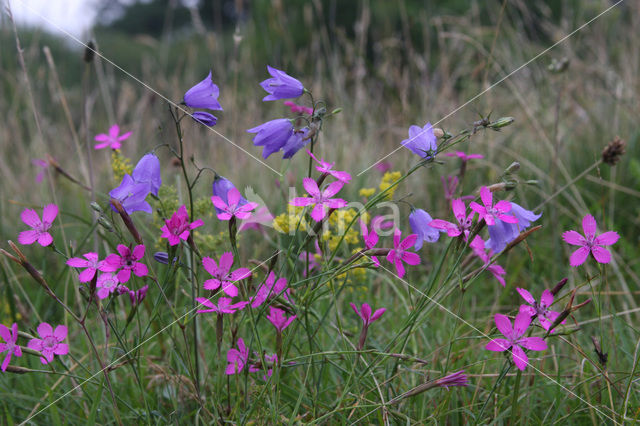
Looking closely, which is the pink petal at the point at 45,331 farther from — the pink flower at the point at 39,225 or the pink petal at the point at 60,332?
the pink flower at the point at 39,225

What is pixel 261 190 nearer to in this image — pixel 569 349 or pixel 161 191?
pixel 161 191

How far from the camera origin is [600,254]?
100 centimetres

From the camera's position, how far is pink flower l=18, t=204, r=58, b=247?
98 cm

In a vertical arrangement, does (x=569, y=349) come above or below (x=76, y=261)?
below

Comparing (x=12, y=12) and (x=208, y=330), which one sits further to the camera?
(x=208, y=330)

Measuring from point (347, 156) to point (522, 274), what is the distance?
4.63ft

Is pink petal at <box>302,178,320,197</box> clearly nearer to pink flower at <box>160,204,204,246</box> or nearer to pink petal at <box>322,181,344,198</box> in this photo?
pink petal at <box>322,181,344,198</box>

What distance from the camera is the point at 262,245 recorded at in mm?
2369

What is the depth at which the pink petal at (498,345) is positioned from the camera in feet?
3.10

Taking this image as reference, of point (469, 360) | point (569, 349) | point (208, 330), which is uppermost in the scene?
point (208, 330)

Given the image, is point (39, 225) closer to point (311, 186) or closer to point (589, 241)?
point (311, 186)

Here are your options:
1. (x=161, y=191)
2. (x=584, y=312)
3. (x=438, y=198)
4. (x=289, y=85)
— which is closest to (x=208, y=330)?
(x=161, y=191)

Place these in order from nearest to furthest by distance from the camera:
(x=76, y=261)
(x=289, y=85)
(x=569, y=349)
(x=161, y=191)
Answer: (x=76, y=261)
(x=289, y=85)
(x=161, y=191)
(x=569, y=349)

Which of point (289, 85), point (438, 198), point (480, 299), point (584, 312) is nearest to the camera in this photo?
point (289, 85)
